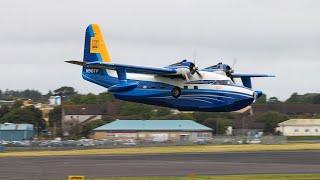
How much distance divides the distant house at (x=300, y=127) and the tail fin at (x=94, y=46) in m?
117

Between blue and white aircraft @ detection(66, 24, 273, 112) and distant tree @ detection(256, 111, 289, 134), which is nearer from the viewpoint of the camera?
blue and white aircraft @ detection(66, 24, 273, 112)

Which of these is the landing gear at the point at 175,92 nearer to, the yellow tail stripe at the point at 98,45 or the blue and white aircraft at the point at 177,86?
the blue and white aircraft at the point at 177,86

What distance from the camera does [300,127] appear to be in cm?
18612

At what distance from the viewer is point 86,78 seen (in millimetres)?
65812

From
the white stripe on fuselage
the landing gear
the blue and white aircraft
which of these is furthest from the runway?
the white stripe on fuselage

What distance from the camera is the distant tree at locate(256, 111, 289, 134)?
187 metres

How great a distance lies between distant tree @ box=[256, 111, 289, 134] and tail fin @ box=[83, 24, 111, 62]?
12220 cm

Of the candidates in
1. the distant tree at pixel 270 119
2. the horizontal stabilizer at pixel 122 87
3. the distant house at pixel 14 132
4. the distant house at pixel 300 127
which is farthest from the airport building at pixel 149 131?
the horizontal stabilizer at pixel 122 87

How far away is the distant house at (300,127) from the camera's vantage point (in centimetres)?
18162

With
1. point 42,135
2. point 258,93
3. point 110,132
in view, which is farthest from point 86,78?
point 42,135

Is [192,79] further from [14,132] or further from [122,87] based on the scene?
[14,132]

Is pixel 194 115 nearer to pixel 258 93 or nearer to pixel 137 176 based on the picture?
pixel 258 93

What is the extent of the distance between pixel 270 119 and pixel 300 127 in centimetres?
780

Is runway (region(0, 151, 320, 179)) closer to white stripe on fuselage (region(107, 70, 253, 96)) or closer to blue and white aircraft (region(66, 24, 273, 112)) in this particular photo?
blue and white aircraft (region(66, 24, 273, 112))
